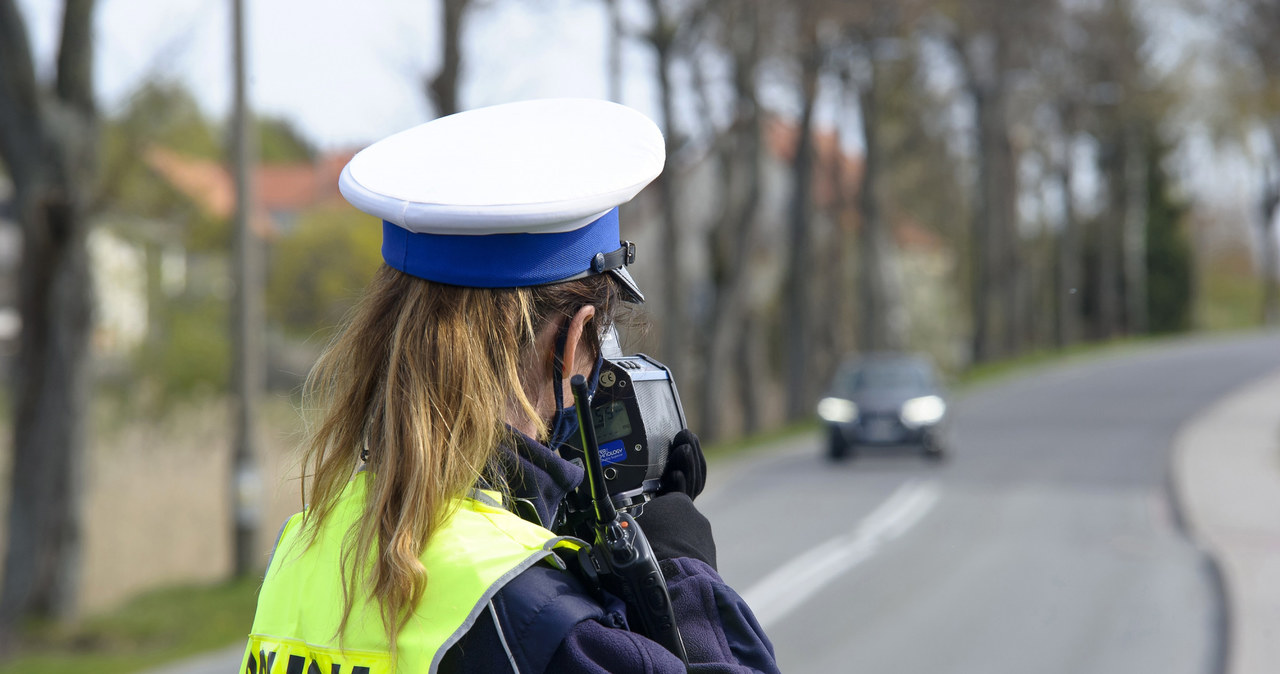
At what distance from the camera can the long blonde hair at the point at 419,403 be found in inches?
51.1

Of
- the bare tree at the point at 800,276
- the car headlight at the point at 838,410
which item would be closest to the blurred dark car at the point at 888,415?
the car headlight at the point at 838,410

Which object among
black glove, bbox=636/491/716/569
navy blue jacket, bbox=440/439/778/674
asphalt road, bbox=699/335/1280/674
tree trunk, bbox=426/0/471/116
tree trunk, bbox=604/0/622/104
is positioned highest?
tree trunk, bbox=604/0/622/104

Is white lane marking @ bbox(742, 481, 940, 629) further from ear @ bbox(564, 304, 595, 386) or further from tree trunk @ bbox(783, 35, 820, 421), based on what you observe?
tree trunk @ bbox(783, 35, 820, 421)

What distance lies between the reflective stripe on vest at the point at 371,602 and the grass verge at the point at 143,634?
8.41 metres

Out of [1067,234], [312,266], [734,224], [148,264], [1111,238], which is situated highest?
[1111,238]

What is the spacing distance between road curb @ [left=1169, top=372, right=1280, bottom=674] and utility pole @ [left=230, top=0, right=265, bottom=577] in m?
8.09

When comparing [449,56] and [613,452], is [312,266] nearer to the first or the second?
[449,56]

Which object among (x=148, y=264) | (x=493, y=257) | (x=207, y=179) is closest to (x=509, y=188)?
(x=493, y=257)

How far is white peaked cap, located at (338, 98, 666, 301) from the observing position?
1314mm

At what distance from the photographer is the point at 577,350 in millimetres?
1479

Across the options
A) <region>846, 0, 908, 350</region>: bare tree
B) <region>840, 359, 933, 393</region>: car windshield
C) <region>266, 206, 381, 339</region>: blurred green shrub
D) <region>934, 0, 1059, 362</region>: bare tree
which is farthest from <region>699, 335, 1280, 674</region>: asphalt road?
<region>266, 206, 381, 339</region>: blurred green shrub

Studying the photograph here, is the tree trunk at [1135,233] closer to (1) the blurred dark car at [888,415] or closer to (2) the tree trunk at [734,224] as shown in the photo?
(2) the tree trunk at [734,224]

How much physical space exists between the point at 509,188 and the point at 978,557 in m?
10.1

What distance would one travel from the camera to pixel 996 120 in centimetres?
3488
